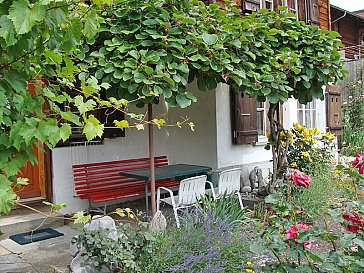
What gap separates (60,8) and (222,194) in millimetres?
3846

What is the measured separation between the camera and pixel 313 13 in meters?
9.09

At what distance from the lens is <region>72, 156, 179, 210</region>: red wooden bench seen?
538 cm

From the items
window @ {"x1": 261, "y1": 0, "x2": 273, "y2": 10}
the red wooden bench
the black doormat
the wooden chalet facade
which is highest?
the wooden chalet facade

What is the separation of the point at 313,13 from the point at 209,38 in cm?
615

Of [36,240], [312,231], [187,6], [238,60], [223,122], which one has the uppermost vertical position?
[187,6]

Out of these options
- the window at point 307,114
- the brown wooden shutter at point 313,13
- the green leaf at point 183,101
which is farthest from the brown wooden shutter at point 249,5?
the green leaf at point 183,101

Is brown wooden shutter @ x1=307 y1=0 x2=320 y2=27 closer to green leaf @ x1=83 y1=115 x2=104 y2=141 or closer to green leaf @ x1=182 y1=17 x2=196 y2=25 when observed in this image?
green leaf @ x1=182 y1=17 x2=196 y2=25

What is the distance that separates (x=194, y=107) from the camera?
6.94 m

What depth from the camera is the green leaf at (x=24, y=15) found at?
1.29 meters

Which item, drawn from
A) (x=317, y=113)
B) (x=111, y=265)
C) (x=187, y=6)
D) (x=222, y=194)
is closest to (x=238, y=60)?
(x=187, y=6)

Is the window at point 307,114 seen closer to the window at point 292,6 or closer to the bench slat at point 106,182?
the window at point 292,6

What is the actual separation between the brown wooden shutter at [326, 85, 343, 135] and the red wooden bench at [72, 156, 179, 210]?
5.14m

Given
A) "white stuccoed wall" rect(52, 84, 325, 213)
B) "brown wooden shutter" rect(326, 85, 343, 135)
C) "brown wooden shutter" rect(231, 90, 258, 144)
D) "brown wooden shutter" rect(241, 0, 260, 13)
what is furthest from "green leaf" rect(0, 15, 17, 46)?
"brown wooden shutter" rect(326, 85, 343, 135)

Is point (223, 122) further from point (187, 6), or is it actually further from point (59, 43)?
point (59, 43)
